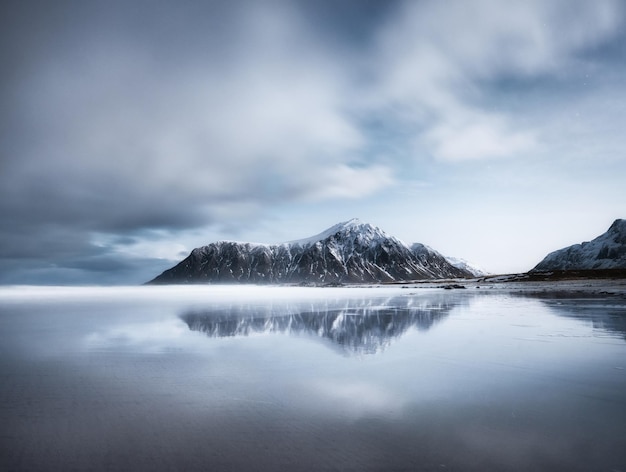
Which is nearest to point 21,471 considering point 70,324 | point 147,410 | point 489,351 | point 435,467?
point 147,410

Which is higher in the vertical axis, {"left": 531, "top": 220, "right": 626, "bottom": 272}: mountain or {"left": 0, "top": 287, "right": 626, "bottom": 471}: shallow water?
{"left": 531, "top": 220, "right": 626, "bottom": 272}: mountain

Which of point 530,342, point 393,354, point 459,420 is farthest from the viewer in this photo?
point 530,342

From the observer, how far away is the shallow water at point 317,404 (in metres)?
5.26

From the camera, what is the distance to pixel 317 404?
7.63 metres

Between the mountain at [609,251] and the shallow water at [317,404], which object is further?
the mountain at [609,251]

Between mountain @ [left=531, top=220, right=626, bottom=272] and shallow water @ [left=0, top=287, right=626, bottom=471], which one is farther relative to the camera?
mountain @ [left=531, top=220, right=626, bottom=272]

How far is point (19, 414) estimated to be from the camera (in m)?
7.07

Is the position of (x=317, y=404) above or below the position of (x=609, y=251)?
below

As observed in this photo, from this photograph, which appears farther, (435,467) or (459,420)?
(459,420)

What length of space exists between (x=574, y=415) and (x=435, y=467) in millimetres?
3699

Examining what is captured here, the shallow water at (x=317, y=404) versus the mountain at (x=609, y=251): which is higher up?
the mountain at (x=609, y=251)

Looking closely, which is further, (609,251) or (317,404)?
(609,251)

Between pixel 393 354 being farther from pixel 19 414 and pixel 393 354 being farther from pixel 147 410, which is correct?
pixel 19 414

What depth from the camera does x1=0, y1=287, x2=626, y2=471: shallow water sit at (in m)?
5.26
